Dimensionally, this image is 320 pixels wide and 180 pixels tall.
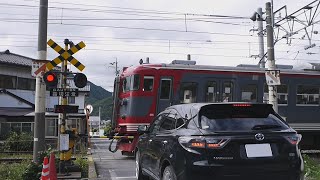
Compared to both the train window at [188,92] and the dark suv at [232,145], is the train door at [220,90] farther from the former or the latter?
the dark suv at [232,145]

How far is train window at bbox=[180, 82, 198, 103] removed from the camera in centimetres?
1515

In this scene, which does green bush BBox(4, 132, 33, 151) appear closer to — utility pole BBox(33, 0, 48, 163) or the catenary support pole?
utility pole BBox(33, 0, 48, 163)

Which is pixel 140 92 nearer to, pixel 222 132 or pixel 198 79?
pixel 198 79

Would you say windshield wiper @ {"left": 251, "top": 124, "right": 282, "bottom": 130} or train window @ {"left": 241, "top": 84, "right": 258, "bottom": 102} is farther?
train window @ {"left": 241, "top": 84, "right": 258, "bottom": 102}

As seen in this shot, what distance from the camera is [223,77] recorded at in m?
15.7

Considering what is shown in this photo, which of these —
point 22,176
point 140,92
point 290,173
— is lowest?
point 22,176

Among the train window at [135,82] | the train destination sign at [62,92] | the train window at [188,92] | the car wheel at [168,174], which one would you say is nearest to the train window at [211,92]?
the train window at [188,92]

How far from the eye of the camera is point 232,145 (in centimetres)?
537

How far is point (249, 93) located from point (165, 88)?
3599 millimetres

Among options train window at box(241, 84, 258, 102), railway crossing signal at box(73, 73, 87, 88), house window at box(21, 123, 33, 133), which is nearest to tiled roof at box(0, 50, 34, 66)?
house window at box(21, 123, 33, 133)

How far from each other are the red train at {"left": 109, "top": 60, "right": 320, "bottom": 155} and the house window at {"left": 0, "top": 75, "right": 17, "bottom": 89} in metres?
18.1

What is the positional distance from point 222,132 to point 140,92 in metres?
9.45

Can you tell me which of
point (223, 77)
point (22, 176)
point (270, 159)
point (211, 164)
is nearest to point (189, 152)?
point (211, 164)

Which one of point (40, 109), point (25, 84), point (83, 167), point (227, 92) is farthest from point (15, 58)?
point (83, 167)
